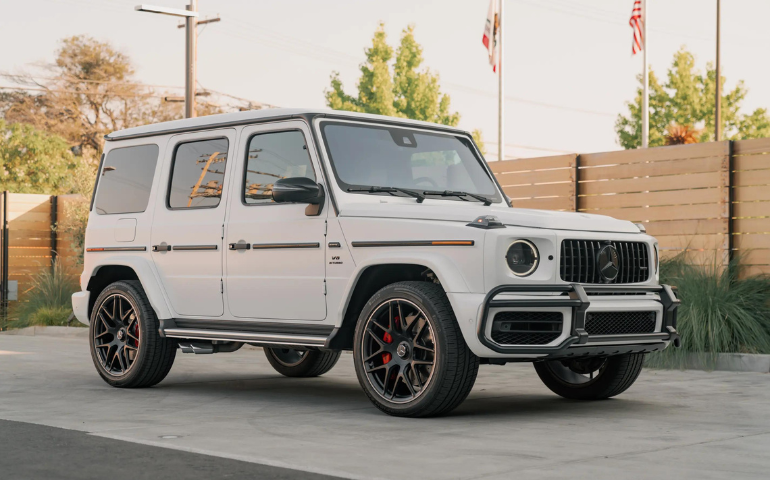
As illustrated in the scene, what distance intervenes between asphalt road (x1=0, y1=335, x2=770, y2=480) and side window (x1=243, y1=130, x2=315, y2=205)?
65.6 inches

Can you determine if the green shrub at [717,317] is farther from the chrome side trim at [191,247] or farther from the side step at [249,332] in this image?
the chrome side trim at [191,247]

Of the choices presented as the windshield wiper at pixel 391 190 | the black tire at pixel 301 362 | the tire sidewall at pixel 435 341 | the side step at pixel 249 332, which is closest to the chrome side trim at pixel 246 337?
the side step at pixel 249 332

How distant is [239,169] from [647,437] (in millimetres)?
3934

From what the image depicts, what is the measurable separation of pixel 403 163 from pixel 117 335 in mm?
3122

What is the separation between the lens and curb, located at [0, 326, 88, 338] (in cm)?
1780

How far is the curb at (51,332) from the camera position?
58.4 ft

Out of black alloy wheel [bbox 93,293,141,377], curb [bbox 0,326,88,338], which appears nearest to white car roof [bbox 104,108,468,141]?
black alloy wheel [bbox 93,293,141,377]

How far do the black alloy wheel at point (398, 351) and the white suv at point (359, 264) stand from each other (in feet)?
0.05

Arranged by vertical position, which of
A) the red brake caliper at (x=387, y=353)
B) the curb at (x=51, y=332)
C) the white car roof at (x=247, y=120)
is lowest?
the curb at (x=51, y=332)

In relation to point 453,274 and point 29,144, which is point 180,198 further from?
point 29,144

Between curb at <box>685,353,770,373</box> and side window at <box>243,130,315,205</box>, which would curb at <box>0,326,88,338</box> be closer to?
side window at <box>243,130,315,205</box>

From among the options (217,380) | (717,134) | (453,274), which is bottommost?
A: (217,380)

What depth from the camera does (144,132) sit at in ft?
31.9

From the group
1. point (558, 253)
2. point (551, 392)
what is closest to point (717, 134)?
point (551, 392)
